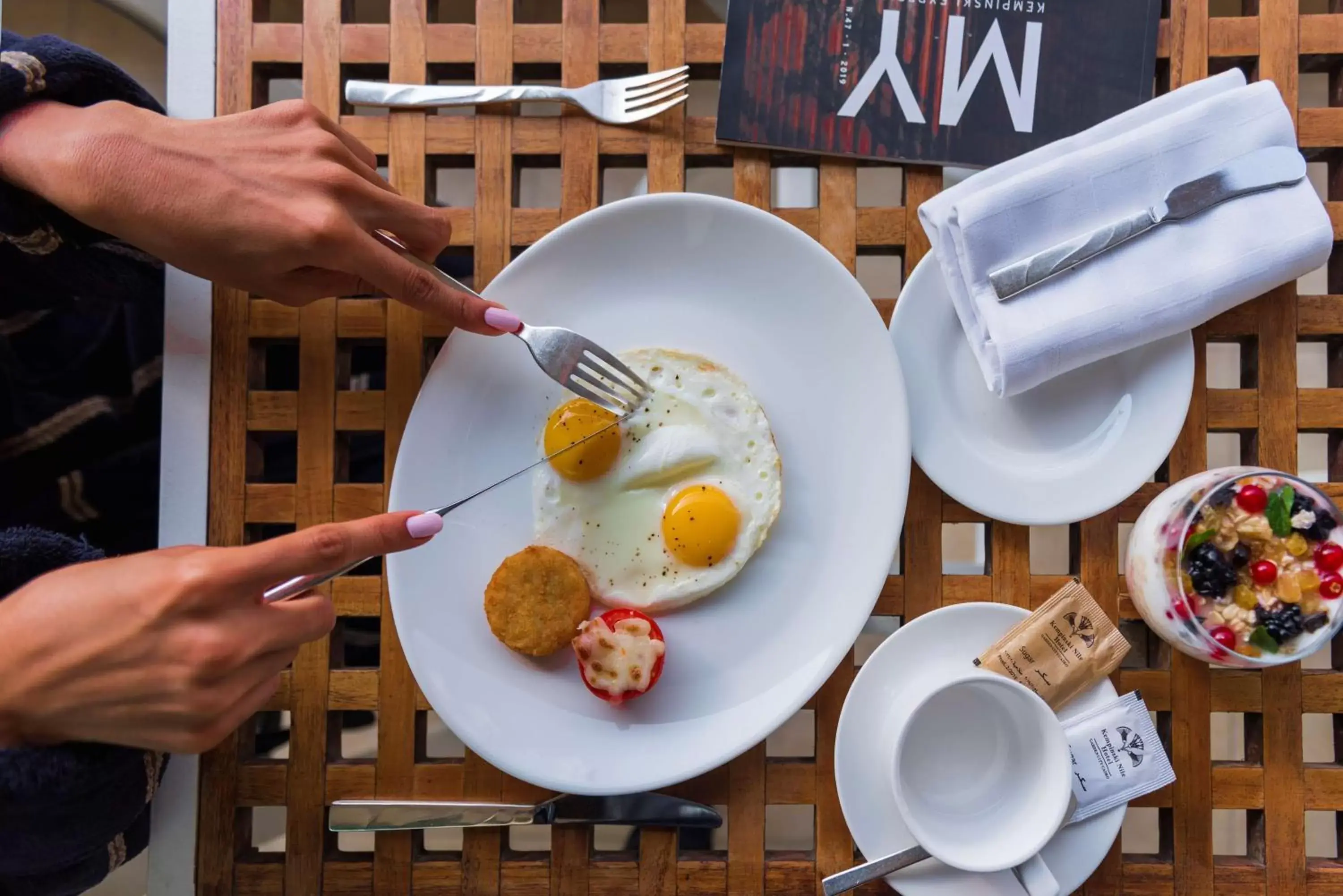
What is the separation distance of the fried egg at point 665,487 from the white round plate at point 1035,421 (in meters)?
0.23

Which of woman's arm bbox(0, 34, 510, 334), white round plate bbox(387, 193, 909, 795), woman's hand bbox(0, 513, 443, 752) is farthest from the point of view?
white round plate bbox(387, 193, 909, 795)

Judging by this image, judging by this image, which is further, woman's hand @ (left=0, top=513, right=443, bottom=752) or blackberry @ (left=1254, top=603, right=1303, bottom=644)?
blackberry @ (left=1254, top=603, right=1303, bottom=644)

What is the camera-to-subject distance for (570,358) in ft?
3.57

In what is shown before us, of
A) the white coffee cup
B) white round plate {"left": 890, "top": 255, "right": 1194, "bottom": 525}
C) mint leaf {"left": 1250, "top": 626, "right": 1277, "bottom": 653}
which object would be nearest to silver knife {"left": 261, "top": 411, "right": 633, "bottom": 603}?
white round plate {"left": 890, "top": 255, "right": 1194, "bottom": 525}

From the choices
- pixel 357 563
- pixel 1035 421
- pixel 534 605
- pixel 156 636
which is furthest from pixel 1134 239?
pixel 156 636

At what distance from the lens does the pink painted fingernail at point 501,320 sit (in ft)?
3.45

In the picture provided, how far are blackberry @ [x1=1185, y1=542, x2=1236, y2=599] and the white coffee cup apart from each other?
Result: 24 cm

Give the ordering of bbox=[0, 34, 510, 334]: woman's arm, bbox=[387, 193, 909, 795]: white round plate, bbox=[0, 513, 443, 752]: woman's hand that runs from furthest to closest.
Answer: bbox=[387, 193, 909, 795]: white round plate < bbox=[0, 34, 510, 334]: woman's arm < bbox=[0, 513, 443, 752]: woman's hand

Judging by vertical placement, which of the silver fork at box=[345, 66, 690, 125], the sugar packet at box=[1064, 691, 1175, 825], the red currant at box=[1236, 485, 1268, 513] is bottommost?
the sugar packet at box=[1064, 691, 1175, 825]

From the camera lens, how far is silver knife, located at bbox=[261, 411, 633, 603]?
910mm

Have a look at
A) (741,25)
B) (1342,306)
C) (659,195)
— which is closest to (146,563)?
(659,195)

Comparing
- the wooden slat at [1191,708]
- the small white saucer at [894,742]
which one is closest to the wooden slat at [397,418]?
the small white saucer at [894,742]

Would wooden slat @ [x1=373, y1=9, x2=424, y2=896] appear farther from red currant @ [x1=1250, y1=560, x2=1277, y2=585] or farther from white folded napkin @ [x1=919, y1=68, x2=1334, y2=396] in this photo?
red currant @ [x1=1250, y1=560, x2=1277, y2=585]

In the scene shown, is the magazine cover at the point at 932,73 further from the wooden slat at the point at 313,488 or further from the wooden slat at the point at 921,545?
the wooden slat at the point at 313,488
